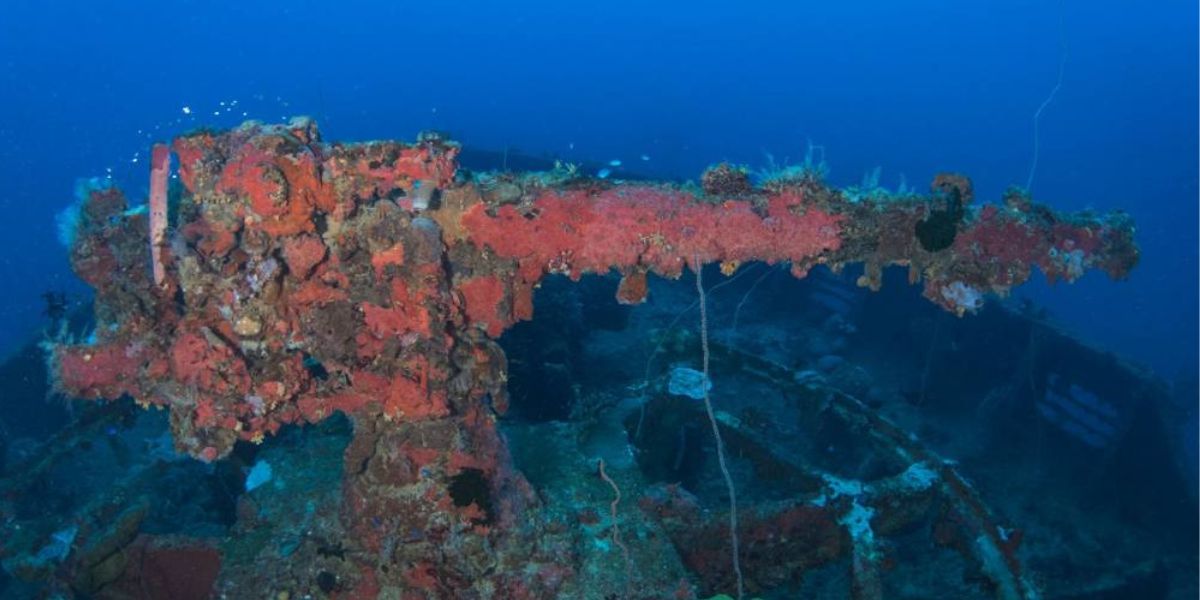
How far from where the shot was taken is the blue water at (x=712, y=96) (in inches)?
2852

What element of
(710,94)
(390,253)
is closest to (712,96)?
(710,94)

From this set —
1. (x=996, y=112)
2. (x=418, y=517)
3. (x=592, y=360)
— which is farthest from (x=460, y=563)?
(x=996, y=112)

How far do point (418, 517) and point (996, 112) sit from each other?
155m

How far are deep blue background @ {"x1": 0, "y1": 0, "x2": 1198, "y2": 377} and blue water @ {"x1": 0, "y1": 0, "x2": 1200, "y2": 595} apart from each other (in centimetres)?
52

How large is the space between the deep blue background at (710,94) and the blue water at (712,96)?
52 centimetres

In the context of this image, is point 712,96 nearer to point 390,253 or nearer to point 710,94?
point 710,94

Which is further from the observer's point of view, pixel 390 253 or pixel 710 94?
pixel 710 94

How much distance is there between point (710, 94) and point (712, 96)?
161cm

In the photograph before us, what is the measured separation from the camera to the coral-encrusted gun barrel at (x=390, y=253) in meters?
3.46

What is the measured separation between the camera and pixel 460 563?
4426mm

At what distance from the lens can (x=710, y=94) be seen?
120 meters

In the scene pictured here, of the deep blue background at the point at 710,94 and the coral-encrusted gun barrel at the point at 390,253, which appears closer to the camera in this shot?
the coral-encrusted gun barrel at the point at 390,253

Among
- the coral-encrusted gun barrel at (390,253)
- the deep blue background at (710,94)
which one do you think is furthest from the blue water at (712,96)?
the coral-encrusted gun barrel at (390,253)

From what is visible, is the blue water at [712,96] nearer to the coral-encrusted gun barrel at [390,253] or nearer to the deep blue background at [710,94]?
the deep blue background at [710,94]
